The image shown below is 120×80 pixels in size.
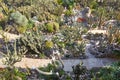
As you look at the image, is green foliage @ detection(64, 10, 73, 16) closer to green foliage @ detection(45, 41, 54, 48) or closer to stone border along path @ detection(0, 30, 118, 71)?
green foliage @ detection(45, 41, 54, 48)

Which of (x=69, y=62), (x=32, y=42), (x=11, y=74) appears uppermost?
(x=32, y=42)

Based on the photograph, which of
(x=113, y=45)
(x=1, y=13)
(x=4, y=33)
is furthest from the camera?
(x=1, y=13)

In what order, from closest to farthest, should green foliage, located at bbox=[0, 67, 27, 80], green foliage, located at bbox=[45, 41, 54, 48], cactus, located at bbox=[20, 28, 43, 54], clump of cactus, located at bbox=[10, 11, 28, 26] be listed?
green foliage, located at bbox=[0, 67, 27, 80] < cactus, located at bbox=[20, 28, 43, 54] < green foliage, located at bbox=[45, 41, 54, 48] < clump of cactus, located at bbox=[10, 11, 28, 26]

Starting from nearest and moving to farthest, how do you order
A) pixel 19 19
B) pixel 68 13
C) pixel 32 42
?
pixel 32 42, pixel 19 19, pixel 68 13

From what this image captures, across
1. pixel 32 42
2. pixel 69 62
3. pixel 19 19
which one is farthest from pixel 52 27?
pixel 69 62

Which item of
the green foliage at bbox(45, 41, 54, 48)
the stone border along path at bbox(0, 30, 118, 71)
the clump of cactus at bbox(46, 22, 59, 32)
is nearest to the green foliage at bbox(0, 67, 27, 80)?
the stone border along path at bbox(0, 30, 118, 71)

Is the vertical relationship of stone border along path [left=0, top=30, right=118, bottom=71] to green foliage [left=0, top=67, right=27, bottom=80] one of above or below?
below

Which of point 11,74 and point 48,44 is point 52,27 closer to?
point 48,44

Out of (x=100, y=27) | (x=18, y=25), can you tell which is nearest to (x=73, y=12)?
(x=100, y=27)

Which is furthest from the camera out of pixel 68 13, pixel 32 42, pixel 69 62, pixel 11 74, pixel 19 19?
pixel 68 13

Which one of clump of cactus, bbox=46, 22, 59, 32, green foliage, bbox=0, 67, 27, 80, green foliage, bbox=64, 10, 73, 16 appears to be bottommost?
green foliage, bbox=0, 67, 27, 80

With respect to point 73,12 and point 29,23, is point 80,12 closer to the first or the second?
point 73,12
